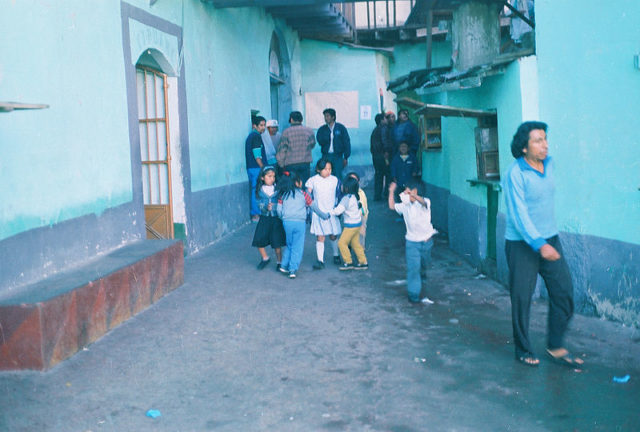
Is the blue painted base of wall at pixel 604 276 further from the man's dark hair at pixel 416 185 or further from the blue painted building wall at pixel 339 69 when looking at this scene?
the blue painted building wall at pixel 339 69

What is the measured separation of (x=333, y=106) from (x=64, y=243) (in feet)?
45.3

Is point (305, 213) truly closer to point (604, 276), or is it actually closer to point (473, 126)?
point (473, 126)

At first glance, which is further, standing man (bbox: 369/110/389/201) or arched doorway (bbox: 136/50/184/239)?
standing man (bbox: 369/110/389/201)

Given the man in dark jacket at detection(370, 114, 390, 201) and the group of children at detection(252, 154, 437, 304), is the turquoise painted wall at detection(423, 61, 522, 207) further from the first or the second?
the man in dark jacket at detection(370, 114, 390, 201)

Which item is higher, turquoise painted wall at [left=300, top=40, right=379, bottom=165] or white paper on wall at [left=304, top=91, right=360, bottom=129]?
turquoise painted wall at [left=300, top=40, right=379, bottom=165]

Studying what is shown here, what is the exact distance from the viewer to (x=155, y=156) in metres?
9.83

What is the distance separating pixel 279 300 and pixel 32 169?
2898 millimetres

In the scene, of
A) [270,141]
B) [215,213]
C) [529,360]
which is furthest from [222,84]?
[529,360]

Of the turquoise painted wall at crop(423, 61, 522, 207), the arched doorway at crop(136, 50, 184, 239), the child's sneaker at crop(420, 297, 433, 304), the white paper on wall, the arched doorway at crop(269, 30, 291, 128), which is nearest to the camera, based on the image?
the child's sneaker at crop(420, 297, 433, 304)

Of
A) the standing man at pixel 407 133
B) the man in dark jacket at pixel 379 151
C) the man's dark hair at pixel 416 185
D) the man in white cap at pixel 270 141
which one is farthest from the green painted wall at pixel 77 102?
the man in dark jacket at pixel 379 151

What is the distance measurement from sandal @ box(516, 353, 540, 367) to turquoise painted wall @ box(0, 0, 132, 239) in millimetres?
4113

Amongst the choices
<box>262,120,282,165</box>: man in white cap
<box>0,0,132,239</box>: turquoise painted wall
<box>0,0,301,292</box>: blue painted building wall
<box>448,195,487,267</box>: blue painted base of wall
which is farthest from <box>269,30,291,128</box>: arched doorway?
<box>0,0,132,239</box>: turquoise painted wall

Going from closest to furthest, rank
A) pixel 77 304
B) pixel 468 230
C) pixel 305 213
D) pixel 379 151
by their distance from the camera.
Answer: pixel 77 304 → pixel 305 213 → pixel 468 230 → pixel 379 151

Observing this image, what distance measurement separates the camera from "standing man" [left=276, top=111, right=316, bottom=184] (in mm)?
11852
